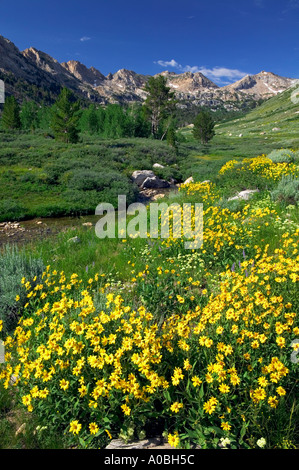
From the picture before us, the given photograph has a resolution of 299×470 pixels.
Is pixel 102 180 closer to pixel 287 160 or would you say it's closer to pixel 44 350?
pixel 287 160

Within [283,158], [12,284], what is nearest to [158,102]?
[283,158]

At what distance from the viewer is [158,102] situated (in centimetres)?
6469

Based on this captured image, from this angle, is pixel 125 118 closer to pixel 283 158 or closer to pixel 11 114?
pixel 11 114

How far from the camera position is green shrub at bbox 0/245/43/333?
14.3 ft

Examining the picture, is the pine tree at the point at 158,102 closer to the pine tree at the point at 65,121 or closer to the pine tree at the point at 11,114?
the pine tree at the point at 65,121

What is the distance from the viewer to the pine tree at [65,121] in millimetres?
41594

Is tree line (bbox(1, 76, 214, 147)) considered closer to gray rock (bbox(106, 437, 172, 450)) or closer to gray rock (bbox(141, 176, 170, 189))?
gray rock (bbox(141, 176, 170, 189))

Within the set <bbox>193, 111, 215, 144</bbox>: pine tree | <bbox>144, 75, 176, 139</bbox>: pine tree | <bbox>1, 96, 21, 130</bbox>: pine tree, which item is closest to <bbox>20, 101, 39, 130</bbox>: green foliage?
<bbox>1, 96, 21, 130</bbox>: pine tree

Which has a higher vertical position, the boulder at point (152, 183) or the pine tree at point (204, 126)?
the pine tree at point (204, 126)

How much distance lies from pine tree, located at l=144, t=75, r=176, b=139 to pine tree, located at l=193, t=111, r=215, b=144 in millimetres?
11836

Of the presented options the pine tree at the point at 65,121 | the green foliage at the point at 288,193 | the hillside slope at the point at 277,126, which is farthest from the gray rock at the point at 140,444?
the hillside slope at the point at 277,126

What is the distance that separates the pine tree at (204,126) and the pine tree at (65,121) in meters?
41.5

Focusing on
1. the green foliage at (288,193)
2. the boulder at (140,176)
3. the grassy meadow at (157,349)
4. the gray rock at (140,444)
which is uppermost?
the boulder at (140,176)
